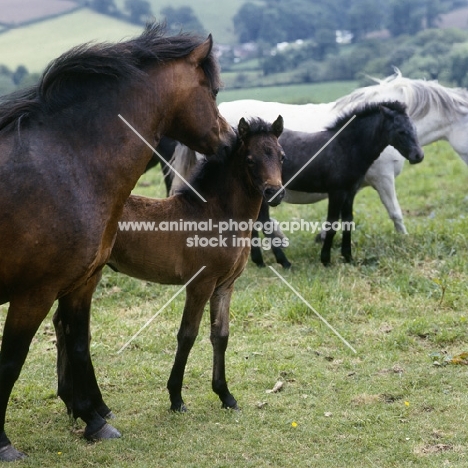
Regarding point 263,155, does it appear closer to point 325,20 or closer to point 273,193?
point 273,193

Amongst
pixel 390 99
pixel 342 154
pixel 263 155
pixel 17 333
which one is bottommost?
pixel 342 154

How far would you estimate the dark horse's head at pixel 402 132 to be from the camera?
26.8ft

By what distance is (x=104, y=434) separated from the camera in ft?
15.6

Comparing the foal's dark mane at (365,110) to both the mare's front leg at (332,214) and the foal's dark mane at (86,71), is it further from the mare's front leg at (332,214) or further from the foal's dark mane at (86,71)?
the foal's dark mane at (86,71)

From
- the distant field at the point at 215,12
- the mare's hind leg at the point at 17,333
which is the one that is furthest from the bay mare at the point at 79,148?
the distant field at the point at 215,12

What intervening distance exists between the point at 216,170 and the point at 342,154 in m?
3.53

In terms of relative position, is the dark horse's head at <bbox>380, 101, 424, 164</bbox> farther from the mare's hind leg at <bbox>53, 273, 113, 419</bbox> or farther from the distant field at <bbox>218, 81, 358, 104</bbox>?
the distant field at <bbox>218, 81, 358, 104</bbox>

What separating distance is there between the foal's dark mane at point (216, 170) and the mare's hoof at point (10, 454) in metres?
1.97

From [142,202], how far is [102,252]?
954 millimetres

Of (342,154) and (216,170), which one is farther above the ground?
(216,170)

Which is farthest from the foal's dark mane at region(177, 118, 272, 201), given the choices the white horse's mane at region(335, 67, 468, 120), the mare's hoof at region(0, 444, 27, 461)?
the white horse's mane at region(335, 67, 468, 120)

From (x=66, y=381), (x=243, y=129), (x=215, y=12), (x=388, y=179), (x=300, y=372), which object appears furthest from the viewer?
(x=215, y=12)

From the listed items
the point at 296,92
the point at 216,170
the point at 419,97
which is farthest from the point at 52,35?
the point at 216,170

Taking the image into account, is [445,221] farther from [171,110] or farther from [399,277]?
[171,110]
